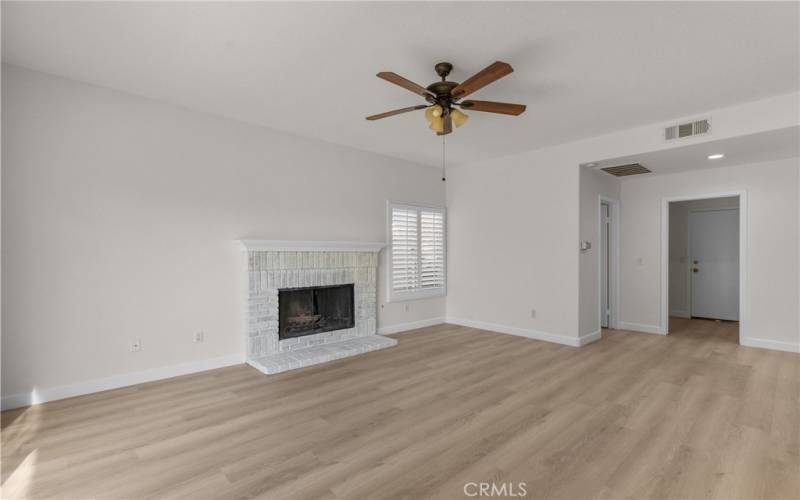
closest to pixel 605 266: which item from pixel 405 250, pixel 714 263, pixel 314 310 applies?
pixel 714 263

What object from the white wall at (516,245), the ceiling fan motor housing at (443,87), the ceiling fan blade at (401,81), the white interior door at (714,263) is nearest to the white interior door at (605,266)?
the white wall at (516,245)

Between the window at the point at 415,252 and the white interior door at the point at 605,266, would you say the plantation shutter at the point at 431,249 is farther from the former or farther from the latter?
the white interior door at the point at 605,266

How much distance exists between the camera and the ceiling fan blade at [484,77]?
2.50 meters

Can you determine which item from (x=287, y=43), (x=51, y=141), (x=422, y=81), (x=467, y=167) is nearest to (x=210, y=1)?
(x=287, y=43)

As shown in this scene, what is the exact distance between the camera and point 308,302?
16.7 feet

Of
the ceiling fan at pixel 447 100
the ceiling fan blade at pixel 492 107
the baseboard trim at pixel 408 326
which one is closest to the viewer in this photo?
the ceiling fan at pixel 447 100

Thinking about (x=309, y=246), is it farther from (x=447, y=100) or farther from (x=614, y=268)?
(x=614, y=268)

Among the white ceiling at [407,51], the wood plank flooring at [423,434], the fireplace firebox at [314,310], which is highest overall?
the white ceiling at [407,51]

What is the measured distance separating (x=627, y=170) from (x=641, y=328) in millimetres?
2560

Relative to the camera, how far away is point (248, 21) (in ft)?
8.30

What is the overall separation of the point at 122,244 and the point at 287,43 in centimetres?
251

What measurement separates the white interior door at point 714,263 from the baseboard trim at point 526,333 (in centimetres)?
332

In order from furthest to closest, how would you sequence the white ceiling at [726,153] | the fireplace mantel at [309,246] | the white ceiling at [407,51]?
the fireplace mantel at [309,246], the white ceiling at [726,153], the white ceiling at [407,51]

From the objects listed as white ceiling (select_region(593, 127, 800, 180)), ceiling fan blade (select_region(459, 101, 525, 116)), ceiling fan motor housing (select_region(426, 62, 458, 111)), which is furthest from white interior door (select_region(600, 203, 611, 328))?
ceiling fan motor housing (select_region(426, 62, 458, 111))
